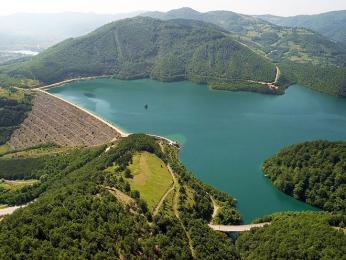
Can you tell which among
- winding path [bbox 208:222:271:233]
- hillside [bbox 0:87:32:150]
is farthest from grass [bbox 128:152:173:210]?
hillside [bbox 0:87:32:150]

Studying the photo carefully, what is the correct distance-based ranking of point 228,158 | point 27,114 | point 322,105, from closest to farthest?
1. point 228,158
2. point 27,114
3. point 322,105

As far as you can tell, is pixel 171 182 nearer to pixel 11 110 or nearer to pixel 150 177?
pixel 150 177

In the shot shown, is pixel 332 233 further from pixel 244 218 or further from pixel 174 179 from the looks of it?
pixel 174 179

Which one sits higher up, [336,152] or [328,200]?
[336,152]

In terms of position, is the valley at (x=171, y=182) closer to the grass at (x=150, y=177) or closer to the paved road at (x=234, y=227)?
the paved road at (x=234, y=227)

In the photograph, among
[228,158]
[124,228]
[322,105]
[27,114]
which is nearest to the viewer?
[124,228]

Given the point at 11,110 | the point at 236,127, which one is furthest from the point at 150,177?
the point at 11,110

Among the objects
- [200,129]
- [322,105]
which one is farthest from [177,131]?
[322,105]
